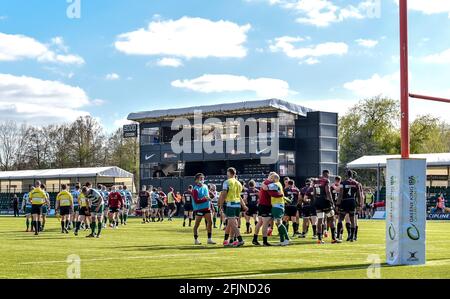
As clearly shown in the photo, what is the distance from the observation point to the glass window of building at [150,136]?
67.0 meters

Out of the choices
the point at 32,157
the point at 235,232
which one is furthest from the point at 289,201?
the point at 32,157

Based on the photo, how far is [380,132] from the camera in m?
82.1

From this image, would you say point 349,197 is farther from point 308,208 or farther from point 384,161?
point 384,161

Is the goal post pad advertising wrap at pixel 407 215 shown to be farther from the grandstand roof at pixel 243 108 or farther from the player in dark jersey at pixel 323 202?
the grandstand roof at pixel 243 108

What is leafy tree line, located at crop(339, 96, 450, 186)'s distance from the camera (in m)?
81.4

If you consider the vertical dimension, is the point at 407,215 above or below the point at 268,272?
above

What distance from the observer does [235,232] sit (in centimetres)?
2047

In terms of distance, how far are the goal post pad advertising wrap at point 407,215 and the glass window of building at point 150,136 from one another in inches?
2071

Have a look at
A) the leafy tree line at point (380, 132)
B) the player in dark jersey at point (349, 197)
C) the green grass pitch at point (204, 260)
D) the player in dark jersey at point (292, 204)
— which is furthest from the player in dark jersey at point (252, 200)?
the leafy tree line at point (380, 132)

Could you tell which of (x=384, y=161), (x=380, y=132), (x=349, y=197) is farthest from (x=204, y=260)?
(x=380, y=132)

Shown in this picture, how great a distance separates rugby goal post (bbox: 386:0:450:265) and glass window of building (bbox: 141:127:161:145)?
52.5 metres

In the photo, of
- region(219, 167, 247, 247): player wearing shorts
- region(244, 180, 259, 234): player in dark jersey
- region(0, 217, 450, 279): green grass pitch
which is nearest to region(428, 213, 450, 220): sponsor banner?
region(244, 180, 259, 234): player in dark jersey

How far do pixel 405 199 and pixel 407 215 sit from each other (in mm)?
332

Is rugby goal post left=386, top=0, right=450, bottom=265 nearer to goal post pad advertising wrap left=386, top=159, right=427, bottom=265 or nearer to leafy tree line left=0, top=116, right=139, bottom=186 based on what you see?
goal post pad advertising wrap left=386, top=159, right=427, bottom=265
